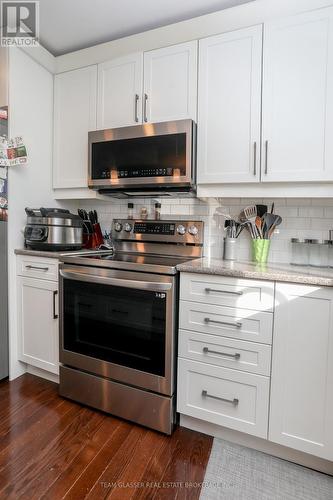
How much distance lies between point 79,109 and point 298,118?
1.54 m

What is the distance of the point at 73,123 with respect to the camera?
216 cm

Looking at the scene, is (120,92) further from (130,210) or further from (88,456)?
(88,456)

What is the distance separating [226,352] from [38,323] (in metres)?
1.31

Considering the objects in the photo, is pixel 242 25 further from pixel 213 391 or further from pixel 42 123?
pixel 213 391

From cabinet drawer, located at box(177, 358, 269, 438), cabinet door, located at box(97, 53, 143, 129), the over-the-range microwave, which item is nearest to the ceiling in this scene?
cabinet door, located at box(97, 53, 143, 129)

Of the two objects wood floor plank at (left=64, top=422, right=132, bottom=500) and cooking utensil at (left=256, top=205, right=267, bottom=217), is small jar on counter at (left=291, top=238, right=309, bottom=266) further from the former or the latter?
wood floor plank at (left=64, top=422, right=132, bottom=500)

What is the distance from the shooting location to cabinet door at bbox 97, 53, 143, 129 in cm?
190

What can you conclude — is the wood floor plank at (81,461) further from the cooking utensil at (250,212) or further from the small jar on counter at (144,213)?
the cooking utensil at (250,212)

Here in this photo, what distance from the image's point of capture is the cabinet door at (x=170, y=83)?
1.76 meters

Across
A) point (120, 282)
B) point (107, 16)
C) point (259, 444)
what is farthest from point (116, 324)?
point (107, 16)

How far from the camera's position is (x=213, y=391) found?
146 cm

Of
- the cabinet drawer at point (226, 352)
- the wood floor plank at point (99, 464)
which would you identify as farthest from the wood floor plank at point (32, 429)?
the cabinet drawer at point (226, 352)

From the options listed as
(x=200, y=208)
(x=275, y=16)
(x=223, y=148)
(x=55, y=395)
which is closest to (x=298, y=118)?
(x=223, y=148)

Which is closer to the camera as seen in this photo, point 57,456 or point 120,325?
point 57,456
